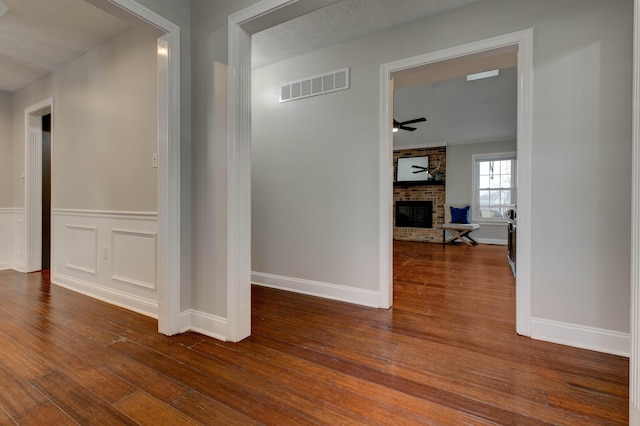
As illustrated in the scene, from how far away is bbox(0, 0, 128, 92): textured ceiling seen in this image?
2395mm

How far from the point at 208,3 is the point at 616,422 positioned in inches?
128

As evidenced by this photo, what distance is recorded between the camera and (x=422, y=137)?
7754 mm

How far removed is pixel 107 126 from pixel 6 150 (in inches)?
104

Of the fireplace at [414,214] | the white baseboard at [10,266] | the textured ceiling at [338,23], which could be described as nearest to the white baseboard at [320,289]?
the textured ceiling at [338,23]

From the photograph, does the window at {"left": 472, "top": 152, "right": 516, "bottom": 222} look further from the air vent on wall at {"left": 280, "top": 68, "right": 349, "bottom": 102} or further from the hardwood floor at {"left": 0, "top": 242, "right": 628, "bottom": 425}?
the air vent on wall at {"left": 280, "top": 68, "right": 349, "bottom": 102}

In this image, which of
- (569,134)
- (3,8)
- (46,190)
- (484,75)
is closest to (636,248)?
(569,134)

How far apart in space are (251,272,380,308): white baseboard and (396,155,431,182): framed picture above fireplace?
19.3 feet

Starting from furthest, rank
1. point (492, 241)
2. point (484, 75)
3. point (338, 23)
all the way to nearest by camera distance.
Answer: point (492, 241), point (484, 75), point (338, 23)

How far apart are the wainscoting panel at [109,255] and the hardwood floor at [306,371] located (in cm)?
18

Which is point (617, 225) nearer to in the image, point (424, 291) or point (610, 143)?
point (610, 143)

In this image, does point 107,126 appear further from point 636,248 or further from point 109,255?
point 636,248

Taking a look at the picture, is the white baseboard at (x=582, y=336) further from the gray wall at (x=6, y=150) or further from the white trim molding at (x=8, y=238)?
the gray wall at (x=6, y=150)

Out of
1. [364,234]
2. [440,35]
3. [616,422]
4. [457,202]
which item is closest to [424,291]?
[364,234]

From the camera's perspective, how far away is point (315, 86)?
10.1ft
